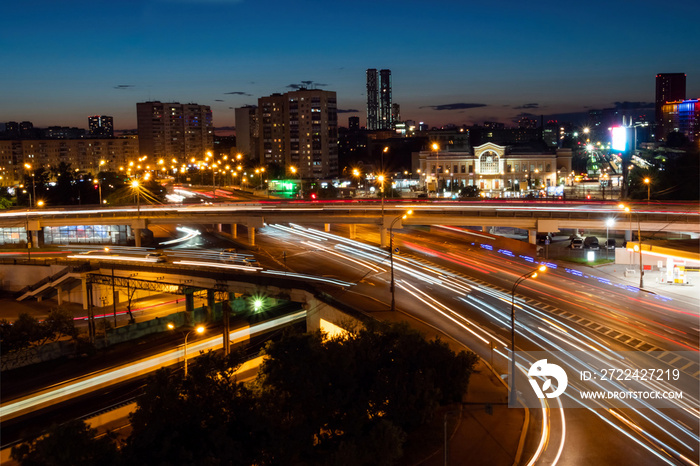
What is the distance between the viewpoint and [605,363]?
21766 mm

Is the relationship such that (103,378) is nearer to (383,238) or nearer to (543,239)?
(383,238)

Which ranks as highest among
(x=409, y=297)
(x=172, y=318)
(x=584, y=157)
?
(x=584, y=157)

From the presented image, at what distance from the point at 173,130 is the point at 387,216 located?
460ft

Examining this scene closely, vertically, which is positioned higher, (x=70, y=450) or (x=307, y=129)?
(x=307, y=129)

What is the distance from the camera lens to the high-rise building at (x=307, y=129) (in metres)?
114

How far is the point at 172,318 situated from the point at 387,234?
19.6 meters

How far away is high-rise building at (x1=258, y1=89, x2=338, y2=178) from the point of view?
11431 centimetres

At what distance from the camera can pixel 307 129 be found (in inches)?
4560

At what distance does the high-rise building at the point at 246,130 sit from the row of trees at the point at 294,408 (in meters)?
137

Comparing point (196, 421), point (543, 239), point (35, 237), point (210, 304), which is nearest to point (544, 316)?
point (196, 421)

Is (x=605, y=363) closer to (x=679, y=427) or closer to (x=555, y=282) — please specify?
(x=679, y=427)

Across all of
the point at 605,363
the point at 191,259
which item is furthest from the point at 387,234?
the point at 605,363

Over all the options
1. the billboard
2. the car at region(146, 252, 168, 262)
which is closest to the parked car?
the billboard

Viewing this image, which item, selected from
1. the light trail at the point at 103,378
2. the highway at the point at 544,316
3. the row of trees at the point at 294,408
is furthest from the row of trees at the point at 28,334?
the row of trees at the point at 294,408
